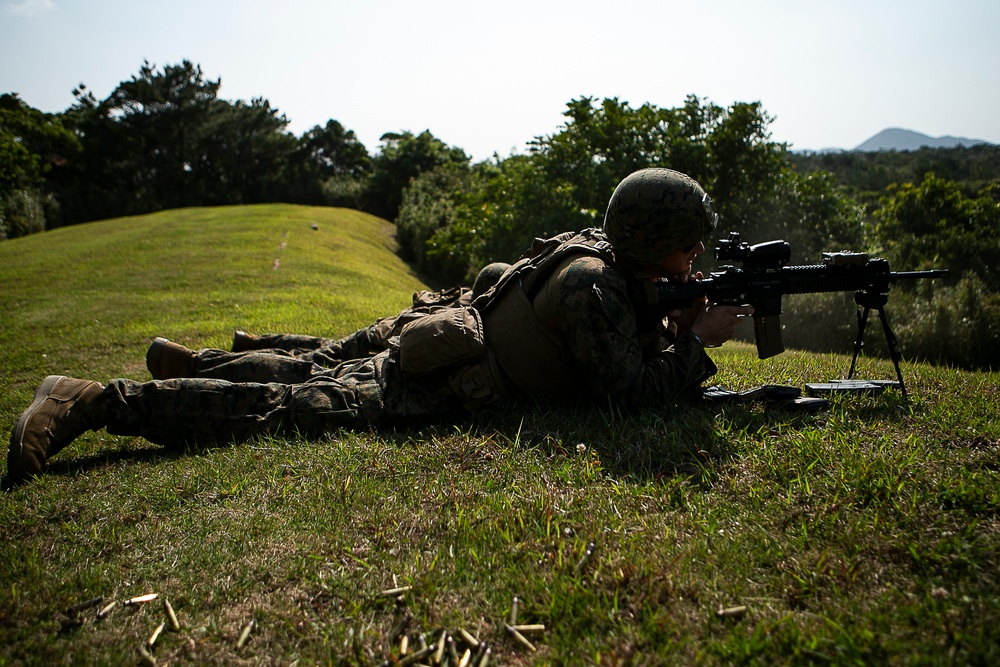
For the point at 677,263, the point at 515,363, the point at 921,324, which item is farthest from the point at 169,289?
the point at 921,324

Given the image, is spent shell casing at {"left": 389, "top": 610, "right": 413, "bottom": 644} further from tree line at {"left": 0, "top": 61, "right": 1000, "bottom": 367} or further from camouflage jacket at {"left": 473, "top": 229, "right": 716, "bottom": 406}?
tree line at {"left": 0, "top": 61, "right": 1000, "bottom": 367}

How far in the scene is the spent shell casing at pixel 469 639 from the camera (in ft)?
7.81

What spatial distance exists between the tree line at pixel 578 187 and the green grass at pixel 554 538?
7610 mm

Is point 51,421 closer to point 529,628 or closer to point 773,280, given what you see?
point 529,628

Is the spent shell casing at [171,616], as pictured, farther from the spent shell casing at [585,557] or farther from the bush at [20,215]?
the bush at [20,215]

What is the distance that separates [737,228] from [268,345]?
1082 cm

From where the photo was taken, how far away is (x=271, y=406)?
465 cm

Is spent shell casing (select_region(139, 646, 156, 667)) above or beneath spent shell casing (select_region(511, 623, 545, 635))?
beneath

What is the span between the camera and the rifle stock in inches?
173

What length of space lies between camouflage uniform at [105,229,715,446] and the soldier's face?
27cm

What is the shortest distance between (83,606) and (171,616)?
17.2 inches

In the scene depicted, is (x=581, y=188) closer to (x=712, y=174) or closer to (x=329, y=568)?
(x=712, y=174)

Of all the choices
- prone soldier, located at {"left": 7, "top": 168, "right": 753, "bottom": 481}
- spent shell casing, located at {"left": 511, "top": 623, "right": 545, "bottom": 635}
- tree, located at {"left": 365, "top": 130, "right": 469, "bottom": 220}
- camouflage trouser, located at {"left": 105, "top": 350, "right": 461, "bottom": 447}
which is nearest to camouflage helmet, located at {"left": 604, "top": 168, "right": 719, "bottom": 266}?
prone soldier, located at {"left": 7, "top": 168, "right": 753, "bottom": 481}

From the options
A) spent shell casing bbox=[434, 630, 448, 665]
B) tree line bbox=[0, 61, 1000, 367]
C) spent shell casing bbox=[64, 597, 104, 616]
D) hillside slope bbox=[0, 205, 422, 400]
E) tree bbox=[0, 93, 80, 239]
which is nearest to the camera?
spent shell casing bbox=[434, 630, 448, 665]
